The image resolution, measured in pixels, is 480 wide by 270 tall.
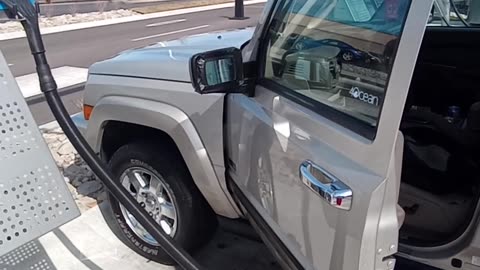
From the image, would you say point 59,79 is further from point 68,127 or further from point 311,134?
point 311,134

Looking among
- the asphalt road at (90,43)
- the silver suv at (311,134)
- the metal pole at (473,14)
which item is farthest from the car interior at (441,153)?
the asphalt road at (90,43)

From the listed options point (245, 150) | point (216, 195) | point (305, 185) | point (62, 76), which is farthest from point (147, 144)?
point (62, 76)

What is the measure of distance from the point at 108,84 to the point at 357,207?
6.99 feet

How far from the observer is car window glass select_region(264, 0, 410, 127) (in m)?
1.63

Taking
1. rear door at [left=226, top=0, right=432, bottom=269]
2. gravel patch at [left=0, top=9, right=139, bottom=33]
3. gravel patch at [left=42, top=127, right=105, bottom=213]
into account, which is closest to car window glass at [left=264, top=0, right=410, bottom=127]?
rear door at [left=226, top=0, right=432, bottom=269]

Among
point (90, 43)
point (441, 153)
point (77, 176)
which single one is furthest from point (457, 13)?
point (90, 43)

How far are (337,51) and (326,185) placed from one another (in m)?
0.57

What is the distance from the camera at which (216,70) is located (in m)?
2.29

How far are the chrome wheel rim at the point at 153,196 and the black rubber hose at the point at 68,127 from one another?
80cm

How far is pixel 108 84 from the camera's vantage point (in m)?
3.25

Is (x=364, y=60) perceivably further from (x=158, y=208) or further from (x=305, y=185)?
(x=158, y=208)

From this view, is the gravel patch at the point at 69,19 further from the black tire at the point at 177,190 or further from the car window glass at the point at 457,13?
the car window glass at the point at 457,13

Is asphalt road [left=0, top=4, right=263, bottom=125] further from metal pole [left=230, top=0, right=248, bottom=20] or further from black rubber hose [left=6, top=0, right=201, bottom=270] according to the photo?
black rubber hose [left=6, top=0, right=201, bottom=270]

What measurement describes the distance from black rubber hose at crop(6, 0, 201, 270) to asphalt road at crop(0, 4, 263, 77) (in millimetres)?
5970
